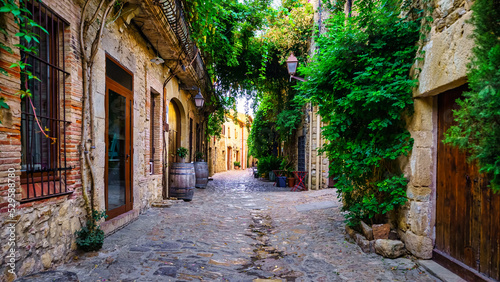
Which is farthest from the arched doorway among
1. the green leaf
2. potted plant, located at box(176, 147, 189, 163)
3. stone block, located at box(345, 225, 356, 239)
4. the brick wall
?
the green leaf

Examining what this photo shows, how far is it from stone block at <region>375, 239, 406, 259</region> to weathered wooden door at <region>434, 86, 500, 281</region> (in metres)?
0.32

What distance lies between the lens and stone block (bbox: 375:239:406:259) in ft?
10.2

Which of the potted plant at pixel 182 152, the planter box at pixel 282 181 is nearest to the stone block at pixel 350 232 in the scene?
the potted plant at pixel 182 152

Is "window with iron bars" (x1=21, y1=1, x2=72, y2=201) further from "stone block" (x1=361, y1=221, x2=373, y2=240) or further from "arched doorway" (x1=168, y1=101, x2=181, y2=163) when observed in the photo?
"arched doorway" (x1=168, y1=101, x2=181, y2=163)

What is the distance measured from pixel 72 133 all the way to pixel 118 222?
5.23 ft

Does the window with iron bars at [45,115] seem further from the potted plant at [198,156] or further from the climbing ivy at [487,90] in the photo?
the potted plant at [198,156]

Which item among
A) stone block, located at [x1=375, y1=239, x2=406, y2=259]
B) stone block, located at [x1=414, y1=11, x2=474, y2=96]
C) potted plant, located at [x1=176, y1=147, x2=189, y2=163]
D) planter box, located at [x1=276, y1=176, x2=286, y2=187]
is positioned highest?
stone block, located at [x1=414, y1=11, x2=474, y2=96]

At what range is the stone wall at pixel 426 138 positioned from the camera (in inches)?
107

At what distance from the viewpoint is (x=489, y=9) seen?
1.67 metres

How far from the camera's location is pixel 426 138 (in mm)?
3064

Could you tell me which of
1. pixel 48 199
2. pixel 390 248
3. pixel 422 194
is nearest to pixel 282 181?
pixel 390 248

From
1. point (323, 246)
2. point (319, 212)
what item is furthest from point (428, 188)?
point (319, 212)

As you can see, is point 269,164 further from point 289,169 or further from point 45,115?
point 45,115

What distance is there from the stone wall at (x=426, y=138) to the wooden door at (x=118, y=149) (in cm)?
385
